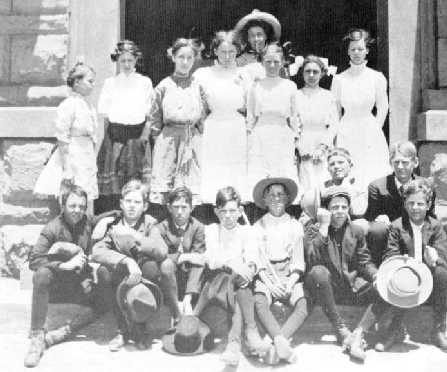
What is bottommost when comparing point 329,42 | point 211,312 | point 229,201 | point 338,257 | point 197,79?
point 211,312

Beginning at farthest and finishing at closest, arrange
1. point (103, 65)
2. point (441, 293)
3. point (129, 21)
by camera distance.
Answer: point (129, 21)
point (103, 65)
point (441, 293)

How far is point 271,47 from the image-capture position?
16.2ft

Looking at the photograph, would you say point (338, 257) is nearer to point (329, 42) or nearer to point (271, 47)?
point (271, 47)

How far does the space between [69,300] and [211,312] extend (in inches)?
37.3

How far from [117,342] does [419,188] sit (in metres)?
2.10

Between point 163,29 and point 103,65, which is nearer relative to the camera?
point 103,65

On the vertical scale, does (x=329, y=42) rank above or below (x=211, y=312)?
above

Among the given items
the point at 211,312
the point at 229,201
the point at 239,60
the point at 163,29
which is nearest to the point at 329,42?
the point at 163,29

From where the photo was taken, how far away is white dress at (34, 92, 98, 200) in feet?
16.0

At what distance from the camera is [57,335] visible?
13.1ft

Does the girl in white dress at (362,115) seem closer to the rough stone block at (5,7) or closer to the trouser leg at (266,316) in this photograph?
the trouser leg at (266,316)

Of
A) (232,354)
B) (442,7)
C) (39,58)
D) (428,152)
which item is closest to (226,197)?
(232,354)

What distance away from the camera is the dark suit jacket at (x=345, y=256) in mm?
4035

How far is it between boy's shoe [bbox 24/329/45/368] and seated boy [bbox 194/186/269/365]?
0.94m
